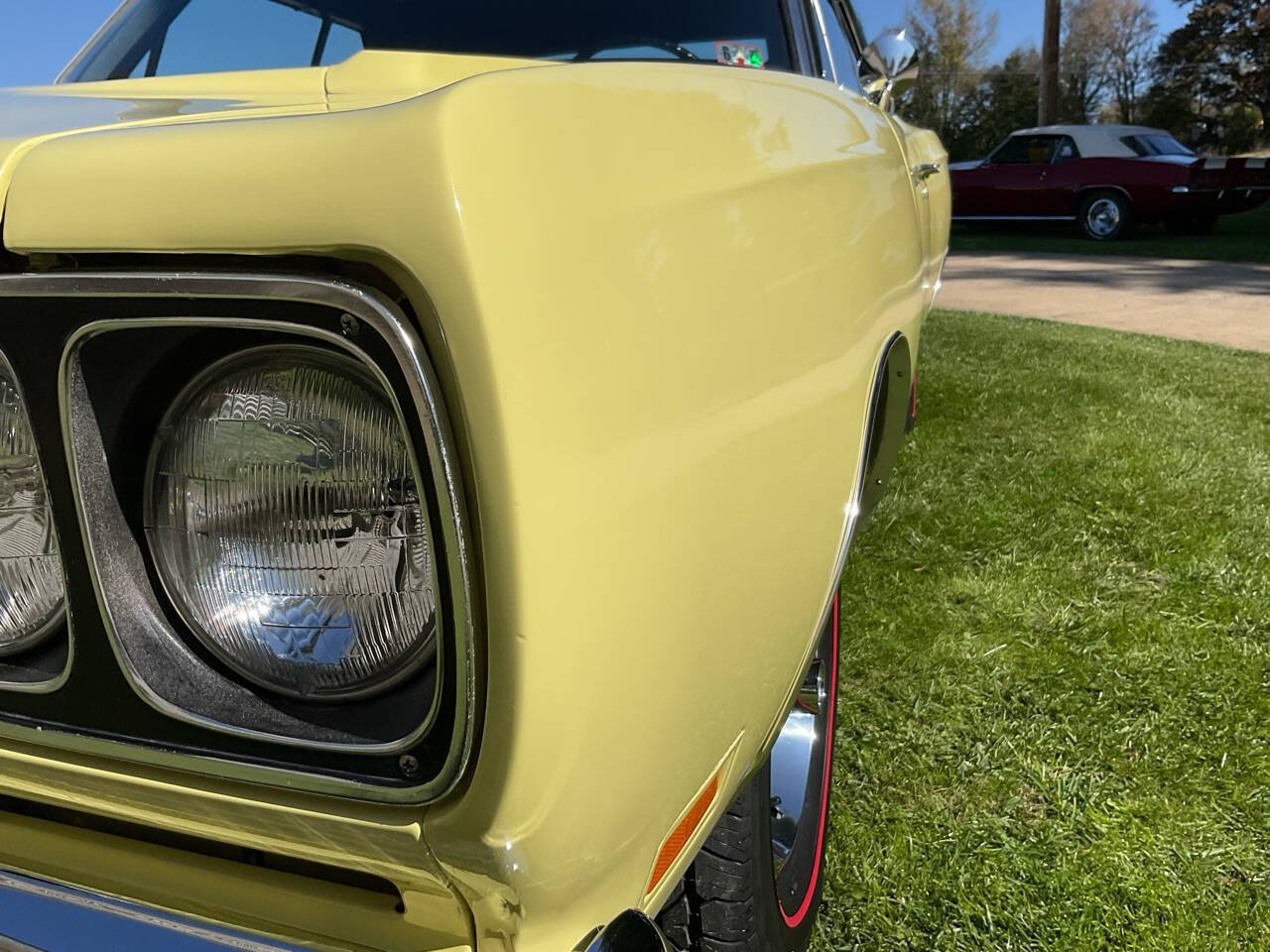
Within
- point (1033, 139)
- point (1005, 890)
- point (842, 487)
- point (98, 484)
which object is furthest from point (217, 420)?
point (1033, 139)

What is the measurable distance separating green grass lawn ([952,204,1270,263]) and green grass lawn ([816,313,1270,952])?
8590 mm

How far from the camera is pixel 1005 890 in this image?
1722 mm

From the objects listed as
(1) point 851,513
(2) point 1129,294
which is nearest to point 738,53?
(1) point 851,513

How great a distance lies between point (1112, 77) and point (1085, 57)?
1039mm

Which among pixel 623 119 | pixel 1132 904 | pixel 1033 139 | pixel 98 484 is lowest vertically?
pixel 1132 904

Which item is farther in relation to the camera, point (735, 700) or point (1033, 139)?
point (1033, 139)

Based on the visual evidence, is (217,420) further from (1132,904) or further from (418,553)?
(1132,904)

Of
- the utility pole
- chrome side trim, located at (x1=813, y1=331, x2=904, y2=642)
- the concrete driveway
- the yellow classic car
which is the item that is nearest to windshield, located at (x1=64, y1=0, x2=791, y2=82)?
chrome side trim, located at (x1=813, y1=331, x2=904, y2=642)

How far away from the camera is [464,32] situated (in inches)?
78.2

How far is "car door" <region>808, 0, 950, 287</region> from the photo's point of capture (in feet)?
7.39

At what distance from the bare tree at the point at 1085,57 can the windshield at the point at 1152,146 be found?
1693cm

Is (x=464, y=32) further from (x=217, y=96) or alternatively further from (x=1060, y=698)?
(x=1060, y=698)

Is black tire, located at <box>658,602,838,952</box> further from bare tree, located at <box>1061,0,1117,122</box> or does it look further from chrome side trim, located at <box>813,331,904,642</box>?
bare tree, located at <box>1061,0,1117,122</box>

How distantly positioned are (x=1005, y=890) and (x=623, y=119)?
4.78ft
